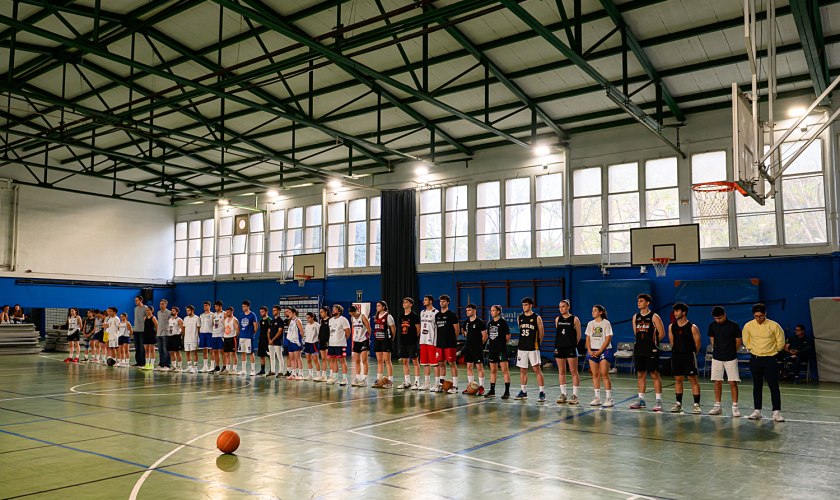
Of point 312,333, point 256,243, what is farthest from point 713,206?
point 256,243

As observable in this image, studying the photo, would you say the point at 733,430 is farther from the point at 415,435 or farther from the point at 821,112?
the point at 821,112

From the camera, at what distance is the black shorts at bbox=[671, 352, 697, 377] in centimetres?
1057

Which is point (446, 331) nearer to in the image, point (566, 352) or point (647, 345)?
point (566, 352)

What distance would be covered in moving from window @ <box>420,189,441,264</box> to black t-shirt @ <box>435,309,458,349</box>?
11.4 metres

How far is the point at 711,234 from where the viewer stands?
19203 millimetres

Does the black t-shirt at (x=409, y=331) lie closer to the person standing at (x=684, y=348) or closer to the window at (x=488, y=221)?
the person standing at (x=684, y=348)

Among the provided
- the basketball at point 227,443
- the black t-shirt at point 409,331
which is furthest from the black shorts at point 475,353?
the basketball at point 227,443

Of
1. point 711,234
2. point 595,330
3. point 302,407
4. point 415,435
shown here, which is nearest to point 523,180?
point 711,234

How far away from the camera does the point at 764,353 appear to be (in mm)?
10016

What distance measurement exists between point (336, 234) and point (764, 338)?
21.0 metres

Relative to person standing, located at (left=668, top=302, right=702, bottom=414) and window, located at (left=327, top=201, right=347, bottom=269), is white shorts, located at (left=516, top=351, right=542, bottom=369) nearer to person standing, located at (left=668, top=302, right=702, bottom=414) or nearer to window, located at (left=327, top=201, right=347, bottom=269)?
person standing, located at (left=668, top=302, right=702, bottom=414)

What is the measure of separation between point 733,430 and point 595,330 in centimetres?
318

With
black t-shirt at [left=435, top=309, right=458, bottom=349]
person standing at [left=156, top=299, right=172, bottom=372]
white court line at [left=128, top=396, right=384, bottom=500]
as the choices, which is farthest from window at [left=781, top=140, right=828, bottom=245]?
person standing at [left=156, top=299, right=172, bottom=372]

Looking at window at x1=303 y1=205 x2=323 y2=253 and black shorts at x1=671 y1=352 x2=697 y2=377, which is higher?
window at x1=303 y1=205 x2=323 y2=253
